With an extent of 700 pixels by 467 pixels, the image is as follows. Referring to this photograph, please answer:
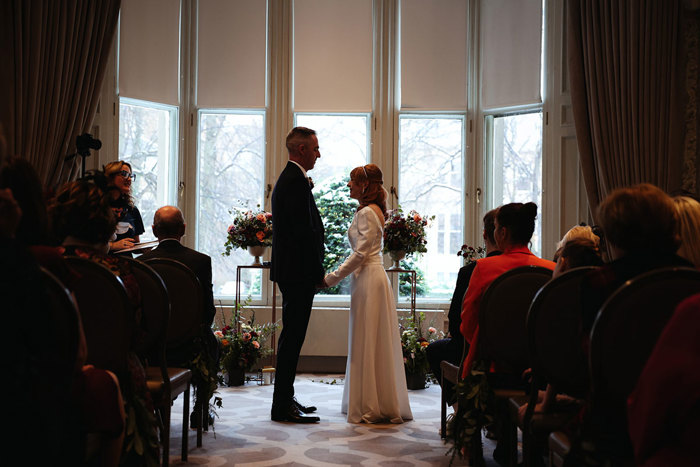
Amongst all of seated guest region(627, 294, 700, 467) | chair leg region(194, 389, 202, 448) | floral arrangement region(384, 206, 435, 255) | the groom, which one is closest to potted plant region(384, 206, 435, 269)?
floral arrangement region(384, 206, 435, 255)

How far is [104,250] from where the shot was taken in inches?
95.7

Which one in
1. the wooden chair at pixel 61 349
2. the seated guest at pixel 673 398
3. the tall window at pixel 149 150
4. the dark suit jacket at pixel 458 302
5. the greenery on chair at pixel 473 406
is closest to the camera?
the seated guest at pixel 673 398

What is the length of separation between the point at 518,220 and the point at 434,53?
3.98m

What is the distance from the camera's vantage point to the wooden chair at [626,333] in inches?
71.0

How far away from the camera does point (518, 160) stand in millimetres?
6605

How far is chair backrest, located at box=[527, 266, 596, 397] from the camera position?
7.48ft

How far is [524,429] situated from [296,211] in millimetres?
2277

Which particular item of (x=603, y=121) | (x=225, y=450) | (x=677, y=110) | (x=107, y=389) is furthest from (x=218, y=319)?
(x=107, y=389)

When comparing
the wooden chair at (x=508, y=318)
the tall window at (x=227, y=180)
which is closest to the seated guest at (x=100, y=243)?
the wooden chair at (x=508, y=318)

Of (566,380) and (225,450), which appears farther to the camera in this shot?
(225,450)

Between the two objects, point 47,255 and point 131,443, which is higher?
point 47,255

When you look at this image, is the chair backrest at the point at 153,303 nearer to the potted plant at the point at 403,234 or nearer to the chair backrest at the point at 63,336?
the chair backrest at the point at 63,336

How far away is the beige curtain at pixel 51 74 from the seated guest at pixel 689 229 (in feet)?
14.8

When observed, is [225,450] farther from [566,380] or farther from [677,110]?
[677,110]
